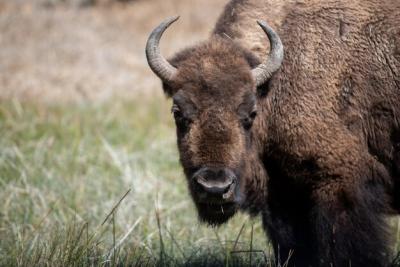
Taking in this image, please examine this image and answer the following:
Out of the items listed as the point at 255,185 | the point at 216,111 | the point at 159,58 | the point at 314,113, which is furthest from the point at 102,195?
the point at 314,113

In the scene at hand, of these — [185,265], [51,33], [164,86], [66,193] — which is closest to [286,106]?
[164,86]

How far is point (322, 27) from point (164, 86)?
145 centimetres

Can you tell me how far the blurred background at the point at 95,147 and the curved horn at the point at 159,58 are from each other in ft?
4.15

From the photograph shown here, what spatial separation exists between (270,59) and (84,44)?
11.6m

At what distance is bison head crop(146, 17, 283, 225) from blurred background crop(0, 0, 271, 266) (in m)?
0.65

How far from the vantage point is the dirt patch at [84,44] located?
1466 cm

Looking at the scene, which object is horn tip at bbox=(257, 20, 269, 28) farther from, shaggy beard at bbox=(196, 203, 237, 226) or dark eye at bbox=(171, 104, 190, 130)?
shaggy beard at bbox=(196, 203, 237, 226)

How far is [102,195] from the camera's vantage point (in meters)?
8.84

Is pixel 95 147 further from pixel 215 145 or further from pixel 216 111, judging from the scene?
pixel 215 145

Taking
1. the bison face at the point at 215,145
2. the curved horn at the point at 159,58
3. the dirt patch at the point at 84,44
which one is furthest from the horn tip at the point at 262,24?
the dirt patch at the point at 84,44

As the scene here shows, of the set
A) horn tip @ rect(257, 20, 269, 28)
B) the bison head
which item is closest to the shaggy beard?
the bison head

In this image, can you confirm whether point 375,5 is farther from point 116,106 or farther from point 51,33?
point 51,33

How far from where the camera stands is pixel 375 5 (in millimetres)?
6023

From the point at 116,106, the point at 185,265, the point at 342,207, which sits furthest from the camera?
the point at 116,106
